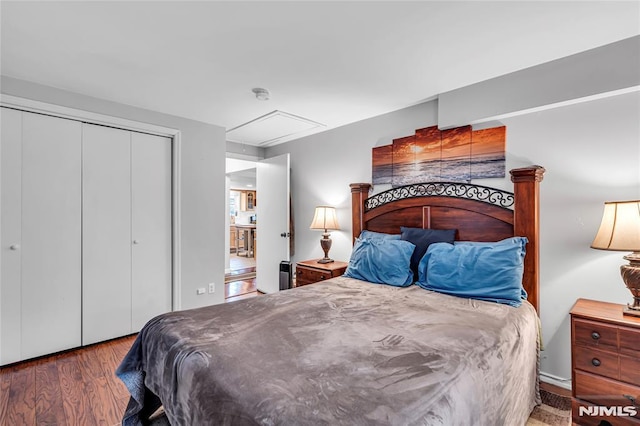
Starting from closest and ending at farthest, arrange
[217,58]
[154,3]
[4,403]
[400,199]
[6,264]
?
[154,3]
[4,403]
[217,58]
[6,264]
[400,199]

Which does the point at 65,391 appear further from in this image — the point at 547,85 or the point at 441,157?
the point at 547,85

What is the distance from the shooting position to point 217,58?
2.19 metres

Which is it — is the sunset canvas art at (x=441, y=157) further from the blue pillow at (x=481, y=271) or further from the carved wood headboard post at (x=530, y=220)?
the blue pillow at (x=481, y=271)

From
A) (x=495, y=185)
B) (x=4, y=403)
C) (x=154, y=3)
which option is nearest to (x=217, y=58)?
(x=154, y=3)

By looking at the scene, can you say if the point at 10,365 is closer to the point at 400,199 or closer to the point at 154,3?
the point at 154,3

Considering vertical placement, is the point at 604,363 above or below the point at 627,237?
below

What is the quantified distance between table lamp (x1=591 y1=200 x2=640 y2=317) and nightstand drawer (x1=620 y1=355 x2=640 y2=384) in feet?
Result: 0.86

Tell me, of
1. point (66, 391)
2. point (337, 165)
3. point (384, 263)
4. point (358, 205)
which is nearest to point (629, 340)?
point (384, 263)

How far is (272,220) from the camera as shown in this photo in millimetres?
4457

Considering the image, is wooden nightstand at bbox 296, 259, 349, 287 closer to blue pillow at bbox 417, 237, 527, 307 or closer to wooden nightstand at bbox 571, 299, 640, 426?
blue pillow at bbox 417, 237, 527, 307

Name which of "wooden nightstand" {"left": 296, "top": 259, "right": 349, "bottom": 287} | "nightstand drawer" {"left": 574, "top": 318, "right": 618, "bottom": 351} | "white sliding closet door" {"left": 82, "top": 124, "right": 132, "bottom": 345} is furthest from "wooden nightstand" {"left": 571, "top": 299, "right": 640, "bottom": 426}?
"white sliding closet door" {"left": 82, "top": 124, "right": 132, "bottom": 345}

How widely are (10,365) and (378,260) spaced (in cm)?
331

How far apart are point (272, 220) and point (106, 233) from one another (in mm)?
2040

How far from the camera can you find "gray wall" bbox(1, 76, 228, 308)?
3.54 meters
